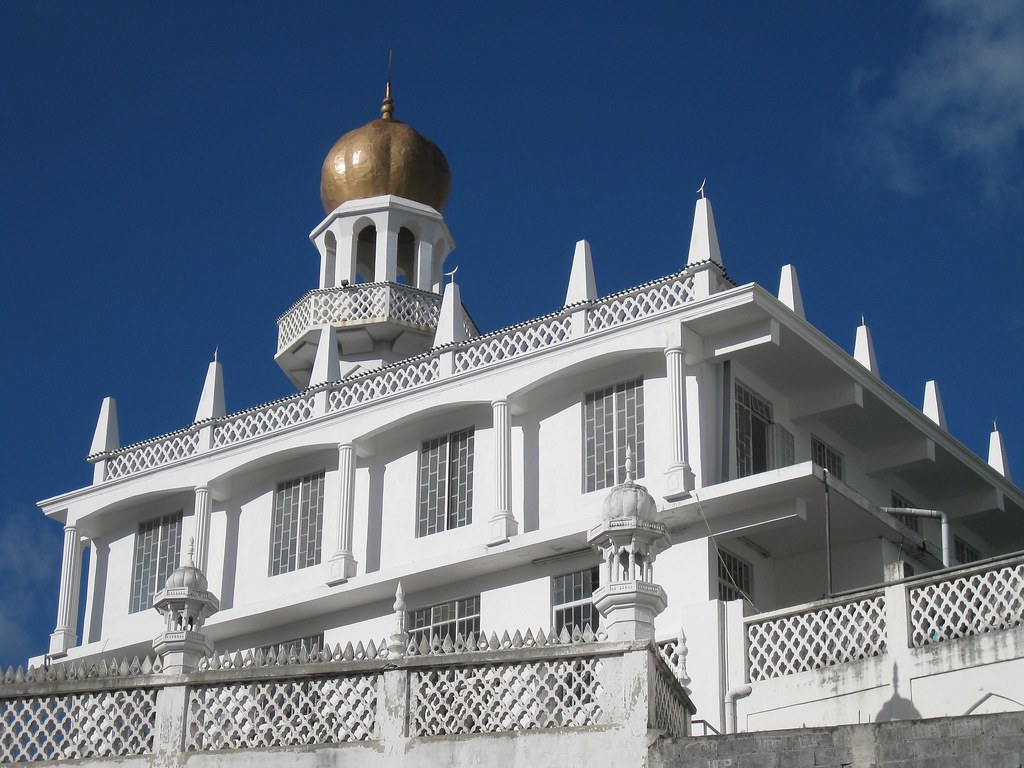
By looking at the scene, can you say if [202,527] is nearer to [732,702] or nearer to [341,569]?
[341,569]

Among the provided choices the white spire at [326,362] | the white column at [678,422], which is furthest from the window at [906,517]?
the white spire at [326,362]

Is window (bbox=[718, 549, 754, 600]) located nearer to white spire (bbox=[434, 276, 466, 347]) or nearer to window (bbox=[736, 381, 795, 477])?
window (bbox=[736, 381, 795, 477])

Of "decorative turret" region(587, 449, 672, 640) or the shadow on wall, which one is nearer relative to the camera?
"decorative turret" region(587, 449, 672, 640)

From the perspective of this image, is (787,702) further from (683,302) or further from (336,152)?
(336,152)

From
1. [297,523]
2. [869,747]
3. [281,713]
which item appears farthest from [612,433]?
[869,747]

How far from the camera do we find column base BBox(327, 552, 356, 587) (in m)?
33.2

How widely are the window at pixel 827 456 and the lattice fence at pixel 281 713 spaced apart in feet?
49.8

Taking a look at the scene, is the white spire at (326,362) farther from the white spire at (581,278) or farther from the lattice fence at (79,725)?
the lattice fence at (79,725)

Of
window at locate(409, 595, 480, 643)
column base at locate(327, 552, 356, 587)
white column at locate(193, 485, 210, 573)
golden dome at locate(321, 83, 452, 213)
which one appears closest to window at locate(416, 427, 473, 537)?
column base at locate(327, 552, 356, 587)

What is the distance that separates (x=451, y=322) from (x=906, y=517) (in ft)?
28.5

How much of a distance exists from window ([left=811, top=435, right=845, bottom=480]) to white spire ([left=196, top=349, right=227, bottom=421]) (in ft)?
36.7

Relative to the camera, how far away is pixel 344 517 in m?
33.8

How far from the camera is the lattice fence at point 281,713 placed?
63.7 ft

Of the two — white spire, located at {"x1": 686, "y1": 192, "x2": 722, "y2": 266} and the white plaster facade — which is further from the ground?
white spire, located at {"x1": 686, "y1": 192, "x2": 722, "y2": 266}
